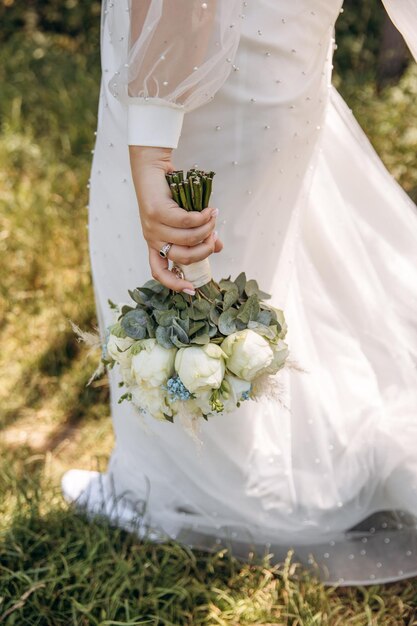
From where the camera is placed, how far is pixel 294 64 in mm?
1570

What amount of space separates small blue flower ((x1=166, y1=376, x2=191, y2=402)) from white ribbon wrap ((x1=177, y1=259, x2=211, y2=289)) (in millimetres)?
193

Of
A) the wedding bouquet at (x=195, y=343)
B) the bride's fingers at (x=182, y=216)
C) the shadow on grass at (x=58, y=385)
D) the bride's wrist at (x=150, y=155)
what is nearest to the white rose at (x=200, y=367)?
the wedding bouquet at (x=195, y=343)

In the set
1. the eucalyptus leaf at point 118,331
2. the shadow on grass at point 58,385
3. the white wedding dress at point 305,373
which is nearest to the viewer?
the eucalyptus leaf at point 118,331

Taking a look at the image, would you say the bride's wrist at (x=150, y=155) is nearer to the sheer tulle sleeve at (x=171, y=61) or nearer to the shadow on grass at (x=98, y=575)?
the sheer tulle sleeve at (x=171, y=61)

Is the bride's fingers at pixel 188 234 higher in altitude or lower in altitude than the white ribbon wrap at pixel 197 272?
higher

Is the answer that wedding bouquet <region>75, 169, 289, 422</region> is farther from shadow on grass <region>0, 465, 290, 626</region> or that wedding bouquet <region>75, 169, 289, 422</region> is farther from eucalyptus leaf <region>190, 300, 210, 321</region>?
shadow on grass <region>0, 465, 290, 626</region>

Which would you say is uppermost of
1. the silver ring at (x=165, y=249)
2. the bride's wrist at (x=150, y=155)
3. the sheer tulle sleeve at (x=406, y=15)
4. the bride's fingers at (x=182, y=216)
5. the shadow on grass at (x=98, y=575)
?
the sheer tulle sleeve at (x=406, y=15)

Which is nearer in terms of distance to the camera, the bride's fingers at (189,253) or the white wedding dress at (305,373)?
the bride's fingers at (189,253)

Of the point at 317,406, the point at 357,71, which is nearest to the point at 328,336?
the point at 317,406

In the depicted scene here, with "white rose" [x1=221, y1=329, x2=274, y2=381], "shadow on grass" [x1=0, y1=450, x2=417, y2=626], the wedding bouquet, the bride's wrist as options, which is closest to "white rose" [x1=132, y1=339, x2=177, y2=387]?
the wedding bouquet

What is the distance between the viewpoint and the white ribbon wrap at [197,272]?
1389 millimetres

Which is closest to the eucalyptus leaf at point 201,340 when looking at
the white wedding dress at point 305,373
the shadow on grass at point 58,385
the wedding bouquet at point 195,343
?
the wedding bouquet at point 195,343

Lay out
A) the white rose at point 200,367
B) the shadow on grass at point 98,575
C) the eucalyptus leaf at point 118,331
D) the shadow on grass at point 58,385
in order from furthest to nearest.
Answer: the shadow on grass at point 58,385 → the shadow on grass at point 98,575 → the eucalyptus leaf at point 118,331 → the white rose at point 200,367

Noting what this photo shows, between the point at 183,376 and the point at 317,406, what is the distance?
772mm
